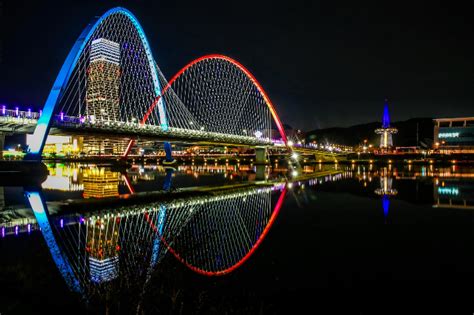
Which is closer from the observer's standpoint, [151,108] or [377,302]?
[377,302]

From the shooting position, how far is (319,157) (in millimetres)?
101500

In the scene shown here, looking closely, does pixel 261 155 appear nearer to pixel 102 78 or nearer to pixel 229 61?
pixel 229 61

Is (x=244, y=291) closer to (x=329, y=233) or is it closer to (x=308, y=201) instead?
(x=329, y=233)

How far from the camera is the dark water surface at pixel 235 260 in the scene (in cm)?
599

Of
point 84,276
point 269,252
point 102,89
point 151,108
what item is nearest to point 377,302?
point 269,252

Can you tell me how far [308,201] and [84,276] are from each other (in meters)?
14.2

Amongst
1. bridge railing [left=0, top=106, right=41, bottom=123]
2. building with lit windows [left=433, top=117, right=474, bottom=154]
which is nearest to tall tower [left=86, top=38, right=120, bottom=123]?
bridge railing [left=0, top=106, right=41, bottom=123]

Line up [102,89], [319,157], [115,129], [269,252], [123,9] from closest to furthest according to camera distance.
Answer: [269,252], [115,129], [123,9], [319,157], [102,89]

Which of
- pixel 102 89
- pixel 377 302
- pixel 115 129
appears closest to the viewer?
pixel 377 302

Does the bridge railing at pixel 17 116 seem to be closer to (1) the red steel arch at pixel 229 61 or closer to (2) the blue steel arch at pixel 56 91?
(2) the blue steel arch at pixel 56 91

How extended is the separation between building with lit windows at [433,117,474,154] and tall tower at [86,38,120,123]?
92.7m

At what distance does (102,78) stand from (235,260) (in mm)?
113595

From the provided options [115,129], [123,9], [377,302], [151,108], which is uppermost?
[123,9]

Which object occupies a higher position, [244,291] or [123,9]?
[123,9]
